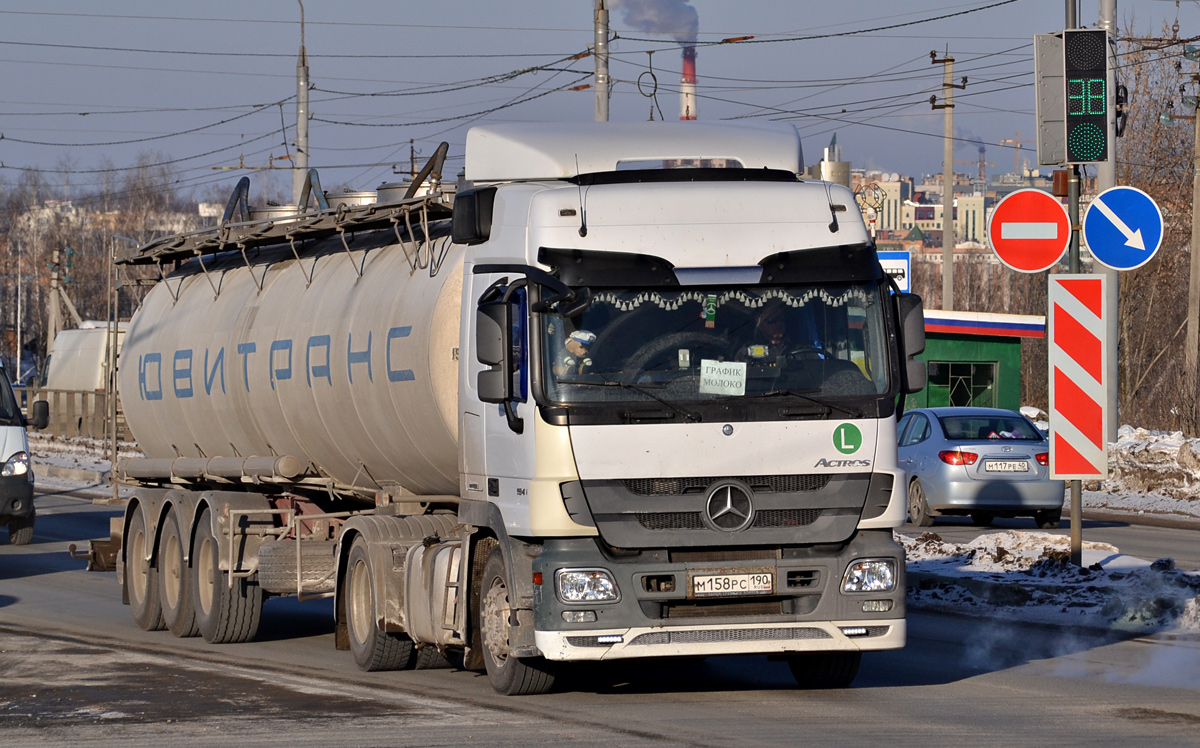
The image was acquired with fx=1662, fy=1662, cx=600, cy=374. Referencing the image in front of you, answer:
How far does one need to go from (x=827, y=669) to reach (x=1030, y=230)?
5.09 metres

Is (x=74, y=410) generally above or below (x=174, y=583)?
above

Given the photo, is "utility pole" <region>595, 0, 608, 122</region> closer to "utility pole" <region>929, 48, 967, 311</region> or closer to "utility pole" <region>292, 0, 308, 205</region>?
"utility pole" <region>292, 0, 308, 205</region>

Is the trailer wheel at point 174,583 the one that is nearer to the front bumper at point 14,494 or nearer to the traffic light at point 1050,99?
the front bumper at point 14,494

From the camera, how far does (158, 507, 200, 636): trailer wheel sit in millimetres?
13453

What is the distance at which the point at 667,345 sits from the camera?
8.52 meters

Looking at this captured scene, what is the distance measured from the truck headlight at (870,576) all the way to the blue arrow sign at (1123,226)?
575cm

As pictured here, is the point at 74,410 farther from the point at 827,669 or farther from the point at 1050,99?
the point at 827,669

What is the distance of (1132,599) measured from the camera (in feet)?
39.9

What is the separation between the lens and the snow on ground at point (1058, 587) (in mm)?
11977

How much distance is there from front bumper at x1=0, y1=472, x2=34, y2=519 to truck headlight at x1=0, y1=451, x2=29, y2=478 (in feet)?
0.17

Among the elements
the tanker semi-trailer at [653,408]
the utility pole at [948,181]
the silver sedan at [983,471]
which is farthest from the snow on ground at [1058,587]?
the utility pole at [948,181]

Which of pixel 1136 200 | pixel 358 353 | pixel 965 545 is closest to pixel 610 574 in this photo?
pixel 358 353

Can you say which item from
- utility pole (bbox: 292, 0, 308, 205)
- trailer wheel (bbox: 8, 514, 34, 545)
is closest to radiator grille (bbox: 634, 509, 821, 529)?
trailer wheel (bbox: 8, 514, 34, 545)

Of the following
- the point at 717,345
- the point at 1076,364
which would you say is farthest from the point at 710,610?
the point at 1076,364
